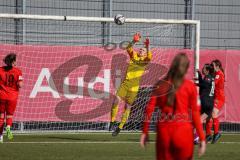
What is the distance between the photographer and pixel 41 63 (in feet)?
71.6

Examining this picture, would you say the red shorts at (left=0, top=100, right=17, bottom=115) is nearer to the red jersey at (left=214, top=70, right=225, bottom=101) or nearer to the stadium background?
the stadium background

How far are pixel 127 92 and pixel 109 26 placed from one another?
10.7ft

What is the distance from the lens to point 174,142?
8844 millimetres

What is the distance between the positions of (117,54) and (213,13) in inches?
165

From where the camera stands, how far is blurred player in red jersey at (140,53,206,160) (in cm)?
887

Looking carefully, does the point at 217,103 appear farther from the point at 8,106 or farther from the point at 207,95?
the point at 8,106

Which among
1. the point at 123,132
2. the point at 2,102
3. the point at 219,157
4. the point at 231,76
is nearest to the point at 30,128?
the point at 123,132

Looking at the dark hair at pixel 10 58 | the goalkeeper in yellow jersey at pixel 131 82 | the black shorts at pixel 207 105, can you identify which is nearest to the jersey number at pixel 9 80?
the dark hair at pixel 10 58

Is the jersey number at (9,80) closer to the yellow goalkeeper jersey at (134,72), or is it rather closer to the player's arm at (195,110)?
the yellow goalkeeper jersey at (134,72)

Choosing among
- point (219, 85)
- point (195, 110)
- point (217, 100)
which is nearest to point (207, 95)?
point (219, 85)

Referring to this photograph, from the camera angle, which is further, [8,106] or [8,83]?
[8,106]

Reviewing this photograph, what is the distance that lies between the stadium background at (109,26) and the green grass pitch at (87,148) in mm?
3103

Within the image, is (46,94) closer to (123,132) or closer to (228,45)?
(123,132)

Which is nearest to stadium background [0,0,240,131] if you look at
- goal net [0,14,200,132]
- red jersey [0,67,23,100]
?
goal net [0,14,200,132]
